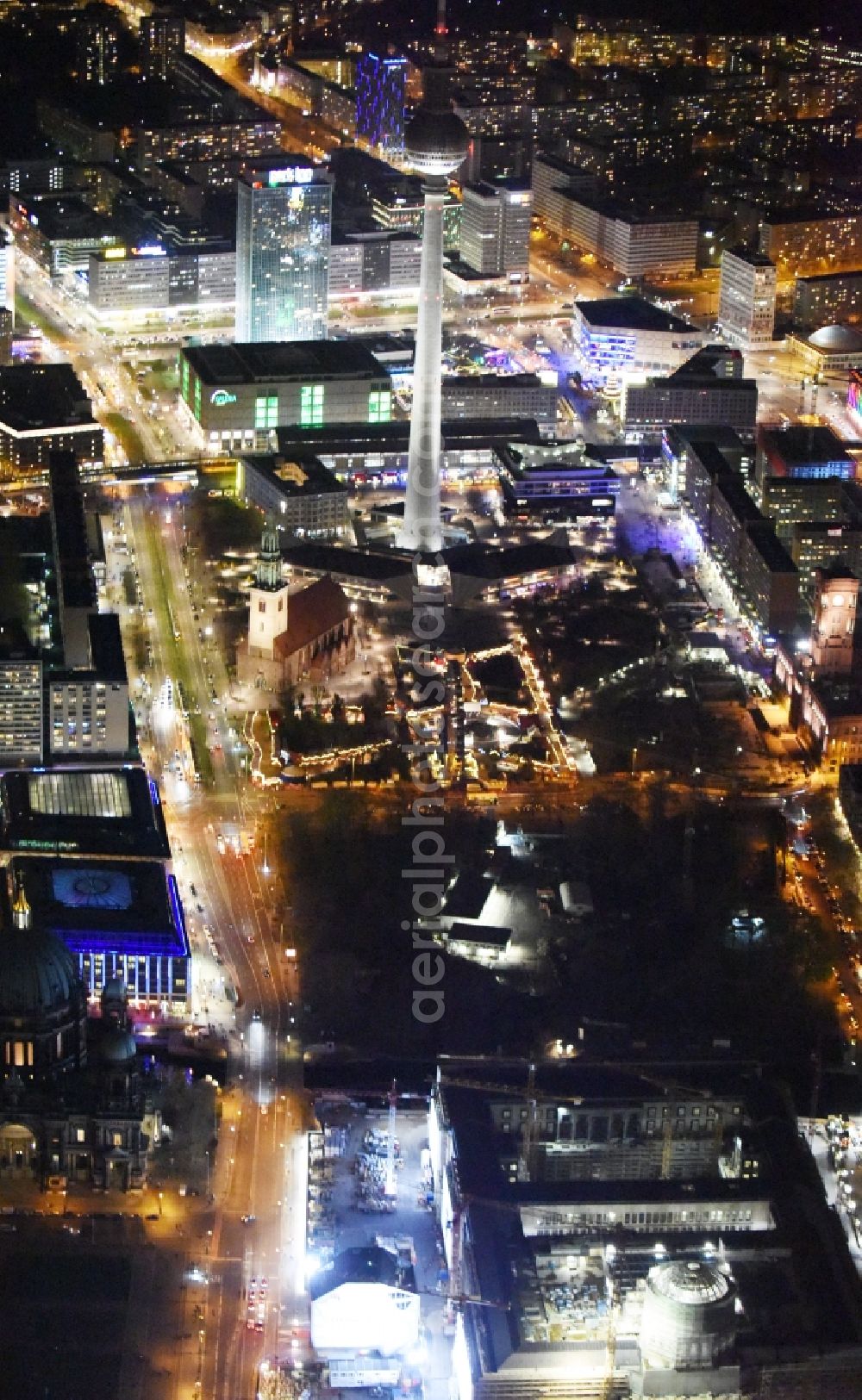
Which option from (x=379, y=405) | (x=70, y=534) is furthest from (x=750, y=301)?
(x=70, y=534)

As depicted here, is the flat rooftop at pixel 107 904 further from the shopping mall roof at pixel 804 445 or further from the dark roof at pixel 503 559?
the shopping mall roof at pixel 804 445

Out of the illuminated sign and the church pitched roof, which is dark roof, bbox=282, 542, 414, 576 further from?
the illuminated sign

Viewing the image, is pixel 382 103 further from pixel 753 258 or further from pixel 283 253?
pixel 283 253

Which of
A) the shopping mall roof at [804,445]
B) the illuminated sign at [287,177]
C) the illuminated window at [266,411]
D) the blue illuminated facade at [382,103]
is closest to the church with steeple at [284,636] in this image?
the illuminated window at [266,411]

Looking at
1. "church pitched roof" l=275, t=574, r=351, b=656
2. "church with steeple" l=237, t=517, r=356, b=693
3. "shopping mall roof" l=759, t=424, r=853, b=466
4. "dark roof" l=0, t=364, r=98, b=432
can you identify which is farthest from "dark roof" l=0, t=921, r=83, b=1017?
"shopping mall roof" l=759, t=424, r=853, b=466

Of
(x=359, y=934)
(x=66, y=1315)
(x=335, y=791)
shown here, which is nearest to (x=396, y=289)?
(x=335, y=791)

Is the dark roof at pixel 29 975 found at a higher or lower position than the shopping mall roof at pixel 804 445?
lower

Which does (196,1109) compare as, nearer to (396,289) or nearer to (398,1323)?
(398,1323)
